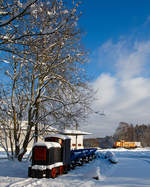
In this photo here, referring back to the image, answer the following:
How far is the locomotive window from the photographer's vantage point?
11250 mm

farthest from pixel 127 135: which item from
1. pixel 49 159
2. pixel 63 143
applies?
pixel 49 159

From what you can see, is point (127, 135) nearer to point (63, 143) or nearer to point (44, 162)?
point (63, 143)

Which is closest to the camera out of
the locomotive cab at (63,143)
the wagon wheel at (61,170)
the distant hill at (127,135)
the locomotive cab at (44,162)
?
the locomotive cab at (44,162)

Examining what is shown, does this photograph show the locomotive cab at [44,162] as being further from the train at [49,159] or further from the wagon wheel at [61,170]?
the wagon wheel at [61,170]

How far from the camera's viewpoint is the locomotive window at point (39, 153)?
1125 cm

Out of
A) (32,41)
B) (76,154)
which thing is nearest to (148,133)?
(76,154)

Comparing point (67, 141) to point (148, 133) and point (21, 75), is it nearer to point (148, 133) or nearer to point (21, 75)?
point (21, 75)

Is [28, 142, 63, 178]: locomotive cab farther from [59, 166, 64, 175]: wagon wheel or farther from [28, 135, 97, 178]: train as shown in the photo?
[59, 166, 64, 175]: wagon wheel

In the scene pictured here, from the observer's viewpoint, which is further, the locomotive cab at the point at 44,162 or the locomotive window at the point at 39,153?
the locomotive window at the point at 39,153

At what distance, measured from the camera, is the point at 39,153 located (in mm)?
11359

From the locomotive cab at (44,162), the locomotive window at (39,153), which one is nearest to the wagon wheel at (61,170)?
the locomotive cab at (44,162)

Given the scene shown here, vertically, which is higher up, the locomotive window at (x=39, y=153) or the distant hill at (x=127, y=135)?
the locomotive window at (x=39, y=153)

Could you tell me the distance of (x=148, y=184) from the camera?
9078mm

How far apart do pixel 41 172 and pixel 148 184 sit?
5078 millimetres
